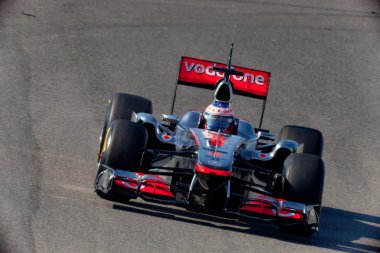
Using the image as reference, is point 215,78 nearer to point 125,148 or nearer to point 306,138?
point 306,138

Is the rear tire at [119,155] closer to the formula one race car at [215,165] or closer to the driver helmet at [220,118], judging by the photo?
the formula one race car at [215,165]

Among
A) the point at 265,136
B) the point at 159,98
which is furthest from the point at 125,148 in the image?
the point at 159,98

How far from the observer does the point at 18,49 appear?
66.6 ft

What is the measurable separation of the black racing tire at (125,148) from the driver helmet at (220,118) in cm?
124

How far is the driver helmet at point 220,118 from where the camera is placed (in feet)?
48.2

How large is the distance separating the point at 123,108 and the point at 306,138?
2.70 meters

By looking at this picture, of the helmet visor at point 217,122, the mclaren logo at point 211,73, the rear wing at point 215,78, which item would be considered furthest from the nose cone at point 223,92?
the mclaren logo at point 211,73

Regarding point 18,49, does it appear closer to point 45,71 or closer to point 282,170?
point 45,71

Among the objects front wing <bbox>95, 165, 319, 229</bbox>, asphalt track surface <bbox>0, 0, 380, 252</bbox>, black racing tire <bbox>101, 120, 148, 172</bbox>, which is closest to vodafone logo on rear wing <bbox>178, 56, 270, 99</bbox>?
asphalt track surface <bbox>0, 0, 380, 252</bbox>

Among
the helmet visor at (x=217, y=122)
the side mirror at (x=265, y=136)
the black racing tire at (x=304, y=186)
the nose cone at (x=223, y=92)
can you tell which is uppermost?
the nose cone at (x=223, y=92)

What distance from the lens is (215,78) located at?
15.9 metres

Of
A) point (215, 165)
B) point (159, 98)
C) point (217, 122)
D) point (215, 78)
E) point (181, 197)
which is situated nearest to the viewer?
point (215, 165)

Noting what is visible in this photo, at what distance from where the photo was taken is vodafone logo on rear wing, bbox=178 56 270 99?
15.8m

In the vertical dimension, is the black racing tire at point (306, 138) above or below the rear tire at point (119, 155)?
above
